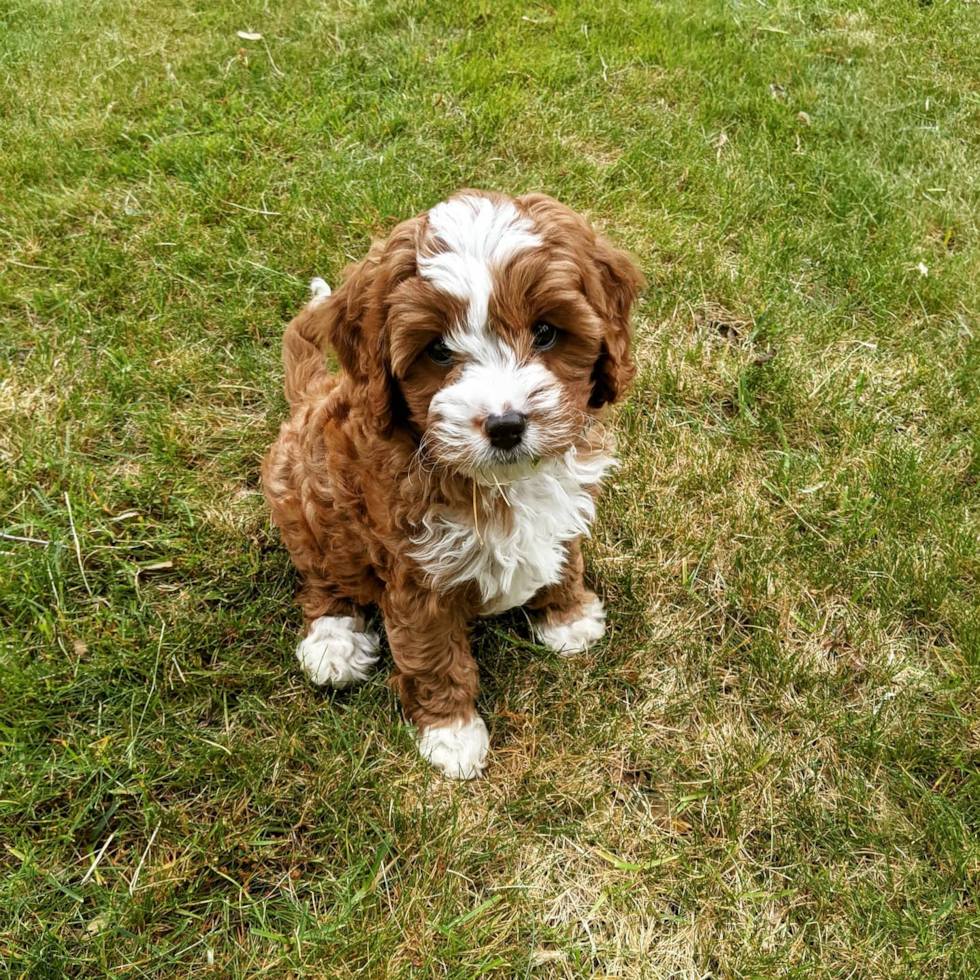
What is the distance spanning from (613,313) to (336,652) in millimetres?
1703

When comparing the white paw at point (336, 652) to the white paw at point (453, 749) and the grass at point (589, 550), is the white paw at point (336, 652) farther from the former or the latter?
the white paw at point (453, 749)

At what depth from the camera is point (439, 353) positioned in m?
2.30

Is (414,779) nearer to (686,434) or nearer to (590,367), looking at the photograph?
(590,367)

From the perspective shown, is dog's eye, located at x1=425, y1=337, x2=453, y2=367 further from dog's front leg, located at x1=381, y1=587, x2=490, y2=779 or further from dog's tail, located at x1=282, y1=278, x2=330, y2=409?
dog's tail, located at x1=282, y1=278, x2=330, y2=409

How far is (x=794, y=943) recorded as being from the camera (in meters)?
2.54

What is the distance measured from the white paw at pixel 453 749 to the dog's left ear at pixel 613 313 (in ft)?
4.45

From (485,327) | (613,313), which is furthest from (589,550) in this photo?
(485,327)

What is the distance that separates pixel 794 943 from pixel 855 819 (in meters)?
0.52

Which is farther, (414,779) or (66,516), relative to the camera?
(66,516)

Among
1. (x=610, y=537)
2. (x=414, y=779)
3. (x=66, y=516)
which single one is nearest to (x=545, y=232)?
(x=610, y=537)

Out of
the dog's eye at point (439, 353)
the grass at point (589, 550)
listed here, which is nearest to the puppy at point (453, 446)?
the dog's eye at point (439, 353)

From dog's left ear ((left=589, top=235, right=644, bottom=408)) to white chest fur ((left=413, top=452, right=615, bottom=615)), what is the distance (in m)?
0.27

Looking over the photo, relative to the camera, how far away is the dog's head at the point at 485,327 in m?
2.14

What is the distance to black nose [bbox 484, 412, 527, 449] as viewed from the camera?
7.00 ft
